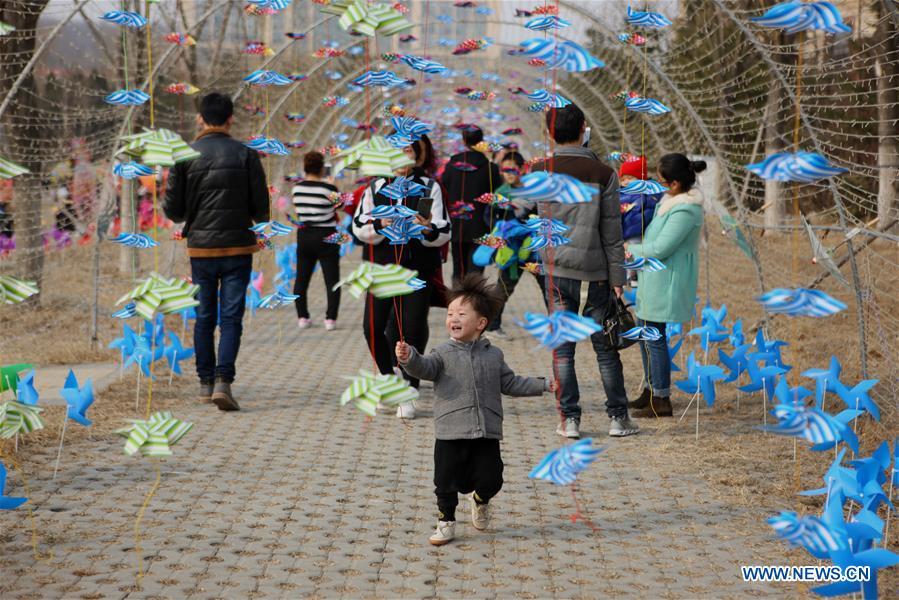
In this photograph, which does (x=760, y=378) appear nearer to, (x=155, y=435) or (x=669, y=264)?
(x=669, y=264)

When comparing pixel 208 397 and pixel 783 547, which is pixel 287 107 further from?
pixel 783 547

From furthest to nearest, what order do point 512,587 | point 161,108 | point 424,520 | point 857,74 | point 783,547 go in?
point 161,108
point 857,74
point 424,520
point 783,547
point 512,587

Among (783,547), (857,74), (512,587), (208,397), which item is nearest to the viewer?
(512,587)

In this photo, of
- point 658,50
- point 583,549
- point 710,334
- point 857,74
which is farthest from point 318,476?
point 857,74

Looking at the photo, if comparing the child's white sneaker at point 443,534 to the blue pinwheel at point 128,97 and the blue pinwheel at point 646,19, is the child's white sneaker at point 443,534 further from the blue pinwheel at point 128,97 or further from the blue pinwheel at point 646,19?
the blue pinwheel at point 646,19

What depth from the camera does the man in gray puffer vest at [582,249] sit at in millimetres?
5691

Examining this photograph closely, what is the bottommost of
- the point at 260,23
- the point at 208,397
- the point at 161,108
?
the point at 208,397

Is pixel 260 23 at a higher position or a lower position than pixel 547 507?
higher

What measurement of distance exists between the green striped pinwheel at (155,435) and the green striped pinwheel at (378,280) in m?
0.80

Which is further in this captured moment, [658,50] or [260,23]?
[260,23]

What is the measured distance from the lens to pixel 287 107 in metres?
20.5

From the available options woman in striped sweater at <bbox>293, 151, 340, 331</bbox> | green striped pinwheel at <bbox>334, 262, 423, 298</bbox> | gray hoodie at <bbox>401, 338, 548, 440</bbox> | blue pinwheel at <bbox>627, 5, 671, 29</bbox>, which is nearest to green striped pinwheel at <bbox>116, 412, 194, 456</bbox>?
green striped pinwheel at <bbox>334, 262, 423, 298</bbox>

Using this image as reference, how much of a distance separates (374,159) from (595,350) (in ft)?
A: 10.00

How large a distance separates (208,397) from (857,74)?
1065cm
